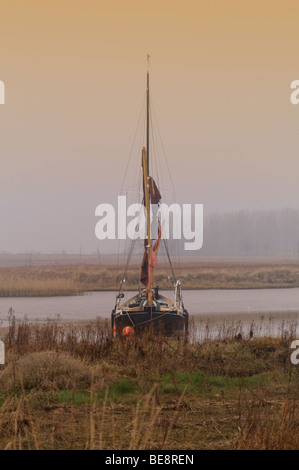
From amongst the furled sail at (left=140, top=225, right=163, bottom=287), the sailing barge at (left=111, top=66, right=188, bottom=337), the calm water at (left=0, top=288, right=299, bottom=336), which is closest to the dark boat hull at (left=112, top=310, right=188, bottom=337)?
the sailing barge at (left=111, top=66, right=188, bottom=337)

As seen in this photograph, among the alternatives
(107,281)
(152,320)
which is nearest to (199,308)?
(152,320)

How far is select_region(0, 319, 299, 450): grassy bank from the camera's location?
7052 millimetres

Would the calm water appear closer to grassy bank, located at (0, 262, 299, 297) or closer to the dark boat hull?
grassy bank, located at (0, 262, 299, 297)

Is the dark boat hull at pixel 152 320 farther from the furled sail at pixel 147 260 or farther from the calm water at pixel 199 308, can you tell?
the calm water at pixel 199 308

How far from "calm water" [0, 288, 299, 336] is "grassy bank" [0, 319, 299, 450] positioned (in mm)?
12964

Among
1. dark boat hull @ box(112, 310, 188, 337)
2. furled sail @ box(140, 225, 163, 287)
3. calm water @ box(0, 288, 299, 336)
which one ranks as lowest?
calm water @ box(0, 288, 299, 336)

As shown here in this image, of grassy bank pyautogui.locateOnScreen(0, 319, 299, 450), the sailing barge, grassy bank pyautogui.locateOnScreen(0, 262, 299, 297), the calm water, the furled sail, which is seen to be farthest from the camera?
grassy bank pyautogui.locateOnScreen(0, 262, 299, 297)

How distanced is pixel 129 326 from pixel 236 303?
2254 centimetres

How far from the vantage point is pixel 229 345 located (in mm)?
15320

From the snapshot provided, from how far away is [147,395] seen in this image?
6094 mm

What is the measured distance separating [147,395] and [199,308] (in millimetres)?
31603

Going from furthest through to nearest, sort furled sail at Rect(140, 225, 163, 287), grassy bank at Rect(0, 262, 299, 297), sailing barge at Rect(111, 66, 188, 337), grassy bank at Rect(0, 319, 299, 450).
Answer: grassy bank at Rect(0, 262, 299, 297), furled sail at Rect(140, 225, 163, 287), sailing barge at Rect(111, 66, 188, 337), grassy bank at Rect(0, 319, 299, 450)

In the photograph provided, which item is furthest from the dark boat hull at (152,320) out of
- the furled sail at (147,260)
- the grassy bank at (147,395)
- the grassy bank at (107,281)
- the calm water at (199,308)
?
the grassy bank at (107,281)

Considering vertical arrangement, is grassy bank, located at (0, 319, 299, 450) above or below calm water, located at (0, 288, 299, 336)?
above
